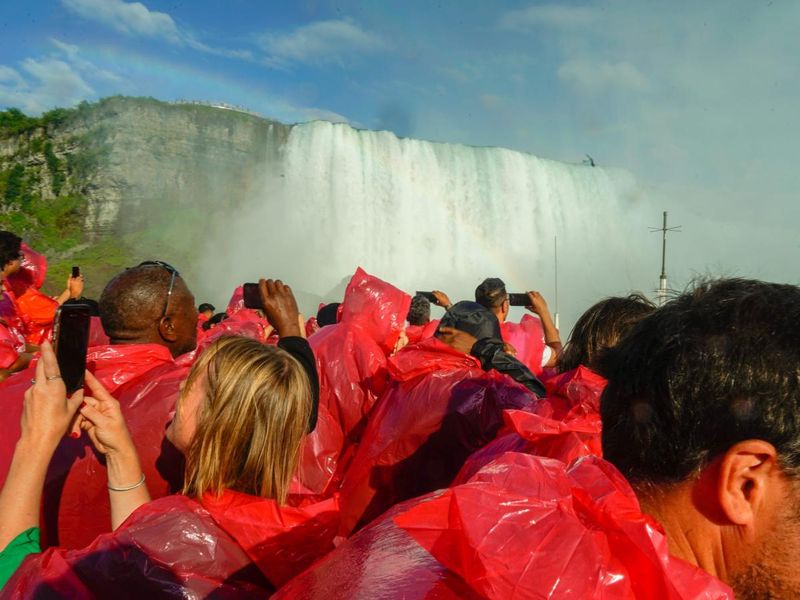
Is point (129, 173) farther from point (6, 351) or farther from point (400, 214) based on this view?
point (6, 351)

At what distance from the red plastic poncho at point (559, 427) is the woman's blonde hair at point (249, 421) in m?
0.43

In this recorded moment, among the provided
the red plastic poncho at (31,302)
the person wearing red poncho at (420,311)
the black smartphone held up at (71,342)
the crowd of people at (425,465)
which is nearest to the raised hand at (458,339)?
the crowd of people at (425,465)

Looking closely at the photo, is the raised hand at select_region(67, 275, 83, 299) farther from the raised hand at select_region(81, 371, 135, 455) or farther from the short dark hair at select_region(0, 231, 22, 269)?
the raised hand at select_region(81, 371, 135, 455)

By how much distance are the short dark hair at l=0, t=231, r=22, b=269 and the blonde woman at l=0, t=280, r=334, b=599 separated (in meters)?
3.04

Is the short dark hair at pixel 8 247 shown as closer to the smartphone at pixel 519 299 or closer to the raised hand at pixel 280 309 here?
the raised hand at pixel 280 309

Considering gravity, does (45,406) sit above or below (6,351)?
above

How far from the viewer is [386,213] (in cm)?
2789

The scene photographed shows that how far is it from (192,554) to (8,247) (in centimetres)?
361

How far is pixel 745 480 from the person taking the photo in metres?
0.84

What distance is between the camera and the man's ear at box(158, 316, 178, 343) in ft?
7.89

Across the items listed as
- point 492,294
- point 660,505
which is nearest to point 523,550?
point 660,505

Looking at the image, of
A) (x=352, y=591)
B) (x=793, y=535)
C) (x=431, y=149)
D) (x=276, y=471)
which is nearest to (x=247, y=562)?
(x=276, y=471)

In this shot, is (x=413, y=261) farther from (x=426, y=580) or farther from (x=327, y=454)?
(x=426, y=580)

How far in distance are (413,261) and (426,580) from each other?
91.3ft
